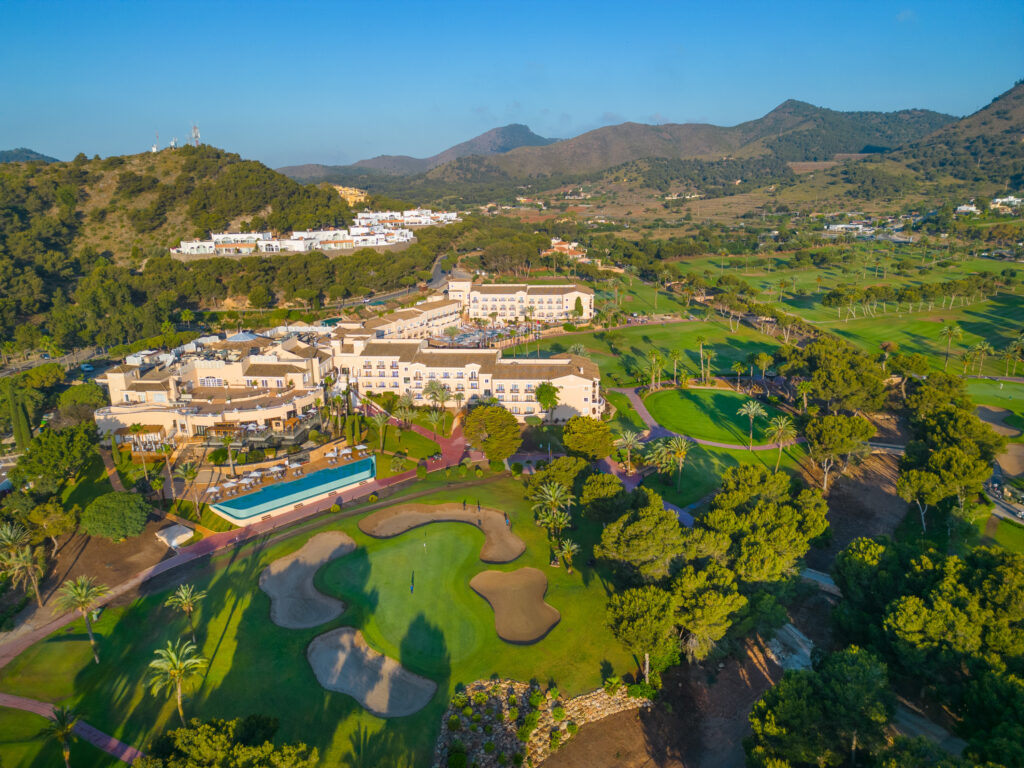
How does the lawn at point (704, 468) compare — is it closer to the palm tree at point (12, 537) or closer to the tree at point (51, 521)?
the tree at point (51, 521)

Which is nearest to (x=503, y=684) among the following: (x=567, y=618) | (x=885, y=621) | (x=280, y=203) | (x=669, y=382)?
(x=567, y=618)

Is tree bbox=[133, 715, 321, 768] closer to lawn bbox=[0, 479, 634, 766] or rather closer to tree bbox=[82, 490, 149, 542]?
lawn bbox=[0, 479, 634, 766]

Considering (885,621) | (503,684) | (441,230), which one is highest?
(441,230)

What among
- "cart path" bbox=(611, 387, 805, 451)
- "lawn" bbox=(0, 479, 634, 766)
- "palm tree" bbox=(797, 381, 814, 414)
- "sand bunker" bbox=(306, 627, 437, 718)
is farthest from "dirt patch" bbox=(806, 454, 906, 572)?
"sand bunker" bbox=(306, 627, 437, 718)

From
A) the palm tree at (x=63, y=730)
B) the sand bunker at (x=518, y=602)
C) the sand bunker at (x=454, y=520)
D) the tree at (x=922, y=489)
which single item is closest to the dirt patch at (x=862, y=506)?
the tree at (x=922, y=489)

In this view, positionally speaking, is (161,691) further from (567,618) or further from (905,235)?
(905,235)
